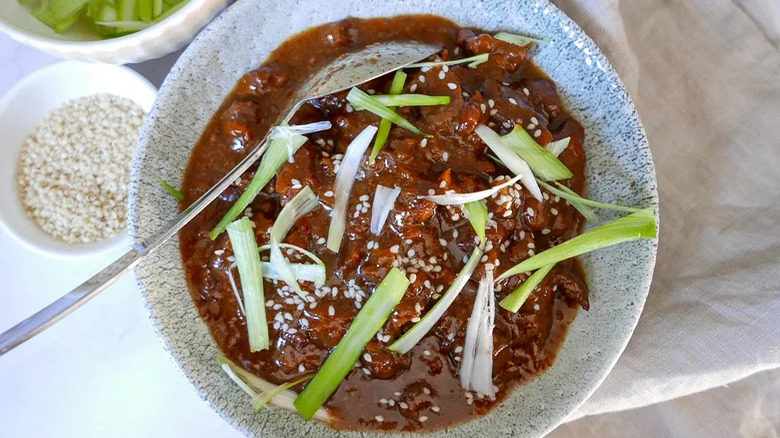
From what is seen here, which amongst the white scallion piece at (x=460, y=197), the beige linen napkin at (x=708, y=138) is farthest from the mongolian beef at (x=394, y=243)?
the beige linen napkin at (x=708, y=138)

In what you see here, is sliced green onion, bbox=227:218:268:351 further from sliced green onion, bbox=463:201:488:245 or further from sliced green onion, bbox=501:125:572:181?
sliced green onion, bbox=501:125:572:181

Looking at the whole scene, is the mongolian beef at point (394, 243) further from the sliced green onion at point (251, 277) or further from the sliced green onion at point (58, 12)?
the sliced green onion at point (58, 12)

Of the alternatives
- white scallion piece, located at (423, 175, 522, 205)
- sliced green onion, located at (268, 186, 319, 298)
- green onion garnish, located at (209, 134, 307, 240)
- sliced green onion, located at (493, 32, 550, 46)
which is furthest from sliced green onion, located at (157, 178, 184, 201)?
sliced green onion, located at (493, 32, 550, 46)

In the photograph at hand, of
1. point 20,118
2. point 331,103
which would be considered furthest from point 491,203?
point 20,118

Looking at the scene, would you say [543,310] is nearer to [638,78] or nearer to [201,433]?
[638,78]

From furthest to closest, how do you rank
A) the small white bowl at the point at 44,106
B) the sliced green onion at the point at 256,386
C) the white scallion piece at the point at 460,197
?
the small white bowl at the point at 44,106
the sliced green onion at the point at 256,386
the white scallion piece at the point at 460,197
